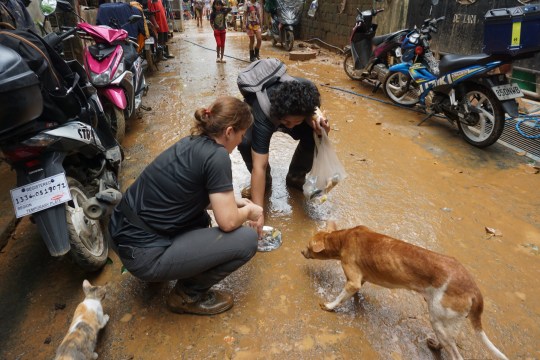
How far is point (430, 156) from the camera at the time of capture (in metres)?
4.39

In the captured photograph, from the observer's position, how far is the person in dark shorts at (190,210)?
194 cm

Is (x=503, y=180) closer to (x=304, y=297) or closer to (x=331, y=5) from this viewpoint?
(x=304, y=297)

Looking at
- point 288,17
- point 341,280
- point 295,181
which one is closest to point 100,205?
point 341,280

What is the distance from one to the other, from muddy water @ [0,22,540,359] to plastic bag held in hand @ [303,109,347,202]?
356mm

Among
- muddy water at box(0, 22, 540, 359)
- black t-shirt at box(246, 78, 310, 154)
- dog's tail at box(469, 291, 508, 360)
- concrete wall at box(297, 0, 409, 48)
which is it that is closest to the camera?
dog's tail at box(469, 291, 508, 360)

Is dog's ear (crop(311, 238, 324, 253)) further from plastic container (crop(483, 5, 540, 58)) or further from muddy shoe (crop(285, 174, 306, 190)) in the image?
plastic container (crop(483, 5, 540, 58))

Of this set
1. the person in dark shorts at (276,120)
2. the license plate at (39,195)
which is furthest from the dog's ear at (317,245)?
the license plate at (39,195)

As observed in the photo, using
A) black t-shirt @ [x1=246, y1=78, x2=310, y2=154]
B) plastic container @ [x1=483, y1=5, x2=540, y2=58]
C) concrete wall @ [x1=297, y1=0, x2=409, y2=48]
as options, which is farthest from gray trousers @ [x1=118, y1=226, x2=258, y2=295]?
concrete wall @ [x1=297, y1=0, x2=409, y2=48]

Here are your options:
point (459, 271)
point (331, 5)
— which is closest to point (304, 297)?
point (459, 271)

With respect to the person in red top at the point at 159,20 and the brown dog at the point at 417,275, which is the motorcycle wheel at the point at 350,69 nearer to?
the person in red top at the point at 159,20

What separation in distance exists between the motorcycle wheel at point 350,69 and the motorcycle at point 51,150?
6.31 meters

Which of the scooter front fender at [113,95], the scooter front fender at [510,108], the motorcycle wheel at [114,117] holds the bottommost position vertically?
the scooter front fender at [510,108]

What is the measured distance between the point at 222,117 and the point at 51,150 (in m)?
1.26

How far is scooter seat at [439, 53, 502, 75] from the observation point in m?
4.16
